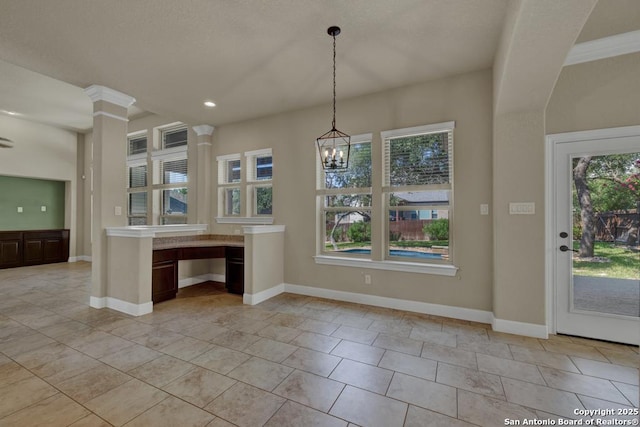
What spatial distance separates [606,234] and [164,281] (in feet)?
17.8

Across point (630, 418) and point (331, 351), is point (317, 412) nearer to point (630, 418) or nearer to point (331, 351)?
point (331, 351)

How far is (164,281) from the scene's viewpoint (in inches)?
→ 162

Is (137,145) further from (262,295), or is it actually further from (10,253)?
(262,295)

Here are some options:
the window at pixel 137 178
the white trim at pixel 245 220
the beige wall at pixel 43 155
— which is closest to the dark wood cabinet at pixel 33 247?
the beige wall at pixel 43 155

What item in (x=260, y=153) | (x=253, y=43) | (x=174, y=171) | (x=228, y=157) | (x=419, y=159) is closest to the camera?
(x=253, y=43)

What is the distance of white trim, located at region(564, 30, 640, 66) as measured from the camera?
2.62 meters

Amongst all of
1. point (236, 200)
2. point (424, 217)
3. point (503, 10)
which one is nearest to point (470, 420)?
point (424, 217)

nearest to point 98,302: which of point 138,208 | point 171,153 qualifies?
point 171,153

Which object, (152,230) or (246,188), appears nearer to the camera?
(152,230)

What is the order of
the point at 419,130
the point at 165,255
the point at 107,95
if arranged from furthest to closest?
the point at 165,255, the point at 107,95, the point at 419,130

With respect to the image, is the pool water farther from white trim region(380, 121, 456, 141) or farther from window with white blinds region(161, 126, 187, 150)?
window with white blinds region(161, 126, 187, 150)

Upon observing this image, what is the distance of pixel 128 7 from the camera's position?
2.36m

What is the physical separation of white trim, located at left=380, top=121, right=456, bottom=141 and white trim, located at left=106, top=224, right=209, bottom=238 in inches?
134

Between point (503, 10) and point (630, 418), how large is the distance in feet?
10.1
